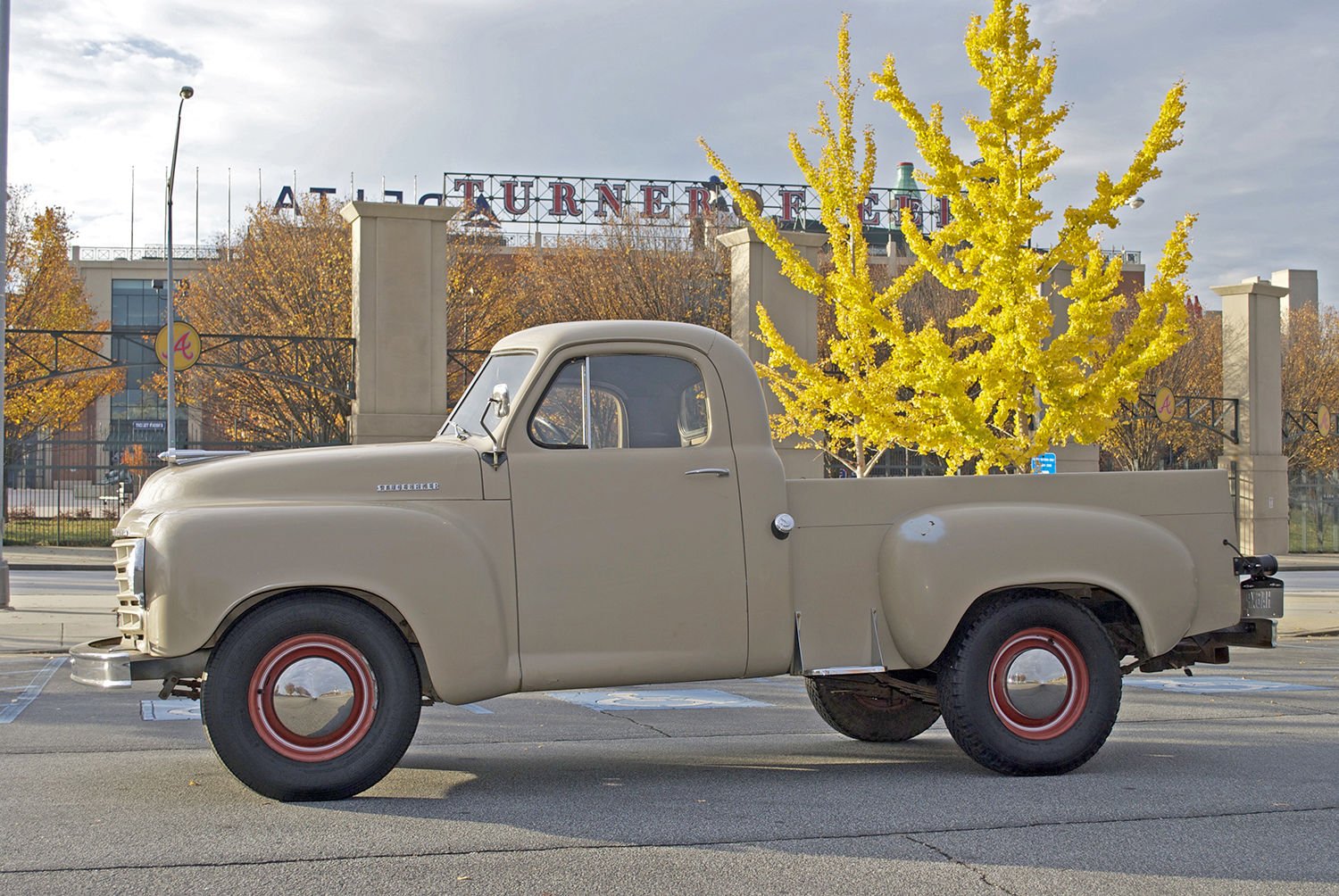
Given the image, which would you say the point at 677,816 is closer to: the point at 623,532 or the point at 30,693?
the point at 623,532

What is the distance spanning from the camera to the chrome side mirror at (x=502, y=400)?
668 cm

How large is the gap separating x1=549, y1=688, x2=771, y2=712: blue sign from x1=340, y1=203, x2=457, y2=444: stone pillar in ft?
31.1

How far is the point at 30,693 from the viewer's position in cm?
1077

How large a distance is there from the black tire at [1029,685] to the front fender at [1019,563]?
0.50 ft

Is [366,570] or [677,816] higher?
[366,570]

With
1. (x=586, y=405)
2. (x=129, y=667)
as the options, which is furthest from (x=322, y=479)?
(x=586, y=405)

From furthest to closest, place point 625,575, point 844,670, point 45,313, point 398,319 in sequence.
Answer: point 45,313, point 398,319, point 844,670, point 625,575

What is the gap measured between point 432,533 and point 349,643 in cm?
60

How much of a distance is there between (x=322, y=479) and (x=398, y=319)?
14.2 m

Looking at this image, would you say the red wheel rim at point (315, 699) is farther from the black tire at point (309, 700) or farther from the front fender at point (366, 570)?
the front fender at point (366, 570)

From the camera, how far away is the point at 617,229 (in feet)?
144

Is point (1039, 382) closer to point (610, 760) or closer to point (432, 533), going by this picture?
point (610, 760)

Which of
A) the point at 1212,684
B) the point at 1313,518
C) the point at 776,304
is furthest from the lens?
the point at 1313,518

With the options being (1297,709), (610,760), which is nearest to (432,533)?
(610,760)
